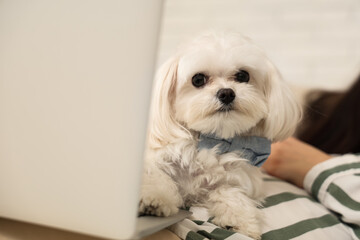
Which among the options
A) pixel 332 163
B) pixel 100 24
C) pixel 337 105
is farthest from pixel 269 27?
pixel 100 24

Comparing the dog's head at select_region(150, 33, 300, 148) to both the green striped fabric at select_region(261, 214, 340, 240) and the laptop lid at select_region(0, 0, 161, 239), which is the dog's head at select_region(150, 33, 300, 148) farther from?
the laptop lid at select_region(0, 0, 161, 239)

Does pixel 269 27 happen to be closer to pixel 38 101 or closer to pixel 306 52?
pixel 306 52

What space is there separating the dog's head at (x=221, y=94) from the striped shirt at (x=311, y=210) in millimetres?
230

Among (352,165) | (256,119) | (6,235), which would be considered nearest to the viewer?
(6,235)

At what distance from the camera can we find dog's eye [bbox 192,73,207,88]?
1.11 meters

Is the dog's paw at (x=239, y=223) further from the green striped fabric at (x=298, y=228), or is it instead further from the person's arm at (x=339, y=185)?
the person's arm at (x=339, y=185)

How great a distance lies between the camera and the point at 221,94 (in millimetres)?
1030

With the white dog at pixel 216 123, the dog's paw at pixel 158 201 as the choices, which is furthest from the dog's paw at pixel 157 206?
the white dog at pixel 216 123

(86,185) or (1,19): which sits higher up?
(1,19)

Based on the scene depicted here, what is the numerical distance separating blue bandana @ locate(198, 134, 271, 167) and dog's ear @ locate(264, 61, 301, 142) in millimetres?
72

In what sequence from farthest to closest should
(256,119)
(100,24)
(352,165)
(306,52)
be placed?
1. (306,52)
2. (352,165)
3. (256,119)
4. (100,24)

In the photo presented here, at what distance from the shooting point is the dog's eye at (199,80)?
1.11 metres

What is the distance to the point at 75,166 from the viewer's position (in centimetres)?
56

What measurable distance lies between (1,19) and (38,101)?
0.51 ft
